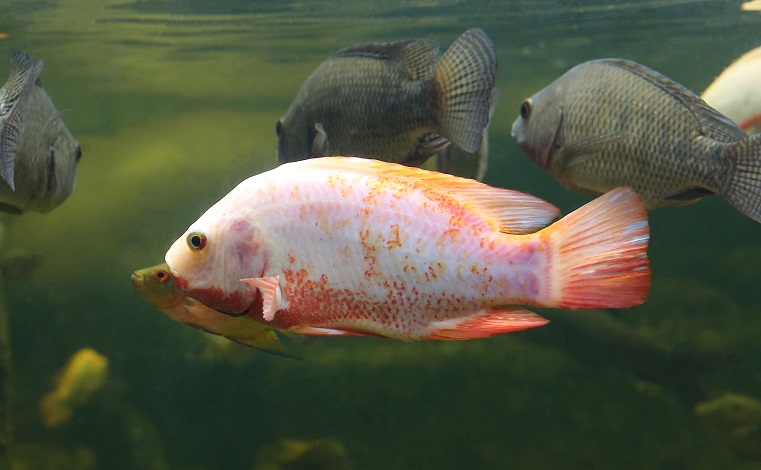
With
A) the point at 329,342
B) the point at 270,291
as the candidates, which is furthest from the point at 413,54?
the point at 329,342

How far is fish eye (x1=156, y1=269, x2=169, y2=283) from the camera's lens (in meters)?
2.44

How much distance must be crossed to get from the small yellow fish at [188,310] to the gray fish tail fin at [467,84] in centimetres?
132

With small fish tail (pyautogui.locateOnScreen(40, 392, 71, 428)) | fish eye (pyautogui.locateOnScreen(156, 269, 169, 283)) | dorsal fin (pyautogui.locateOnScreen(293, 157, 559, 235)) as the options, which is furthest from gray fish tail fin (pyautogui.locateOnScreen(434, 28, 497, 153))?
small fish tail (pyautogui.locateOnScreen(40, 392, 71, 428))

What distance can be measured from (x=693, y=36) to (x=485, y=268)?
14381 millimetres

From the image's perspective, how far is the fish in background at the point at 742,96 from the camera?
392 centimetres

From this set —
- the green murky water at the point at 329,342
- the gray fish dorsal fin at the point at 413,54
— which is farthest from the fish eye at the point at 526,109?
the green murky water at the point at 329,342

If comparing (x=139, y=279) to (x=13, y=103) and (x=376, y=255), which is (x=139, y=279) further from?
(x=376, y=255)

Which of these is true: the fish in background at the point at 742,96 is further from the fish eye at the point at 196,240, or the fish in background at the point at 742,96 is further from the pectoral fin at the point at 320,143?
the fish eye at the point at 196,240

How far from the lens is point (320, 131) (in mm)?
3047

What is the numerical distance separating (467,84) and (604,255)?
164 cm

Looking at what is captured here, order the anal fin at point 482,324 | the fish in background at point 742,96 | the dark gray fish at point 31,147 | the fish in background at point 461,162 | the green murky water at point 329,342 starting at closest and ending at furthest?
the anal fin at point 482,324 < the dark gray fish at point 31,147 < the fish in background at point 742,96 < the fish in background at point 461,162 < the green murky water at point 329,342

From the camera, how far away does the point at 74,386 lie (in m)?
7.73

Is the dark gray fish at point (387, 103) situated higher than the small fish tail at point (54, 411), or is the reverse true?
the dark gray fish at point (387, 103)

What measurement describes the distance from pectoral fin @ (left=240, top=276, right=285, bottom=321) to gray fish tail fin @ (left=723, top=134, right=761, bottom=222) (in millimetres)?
2099
